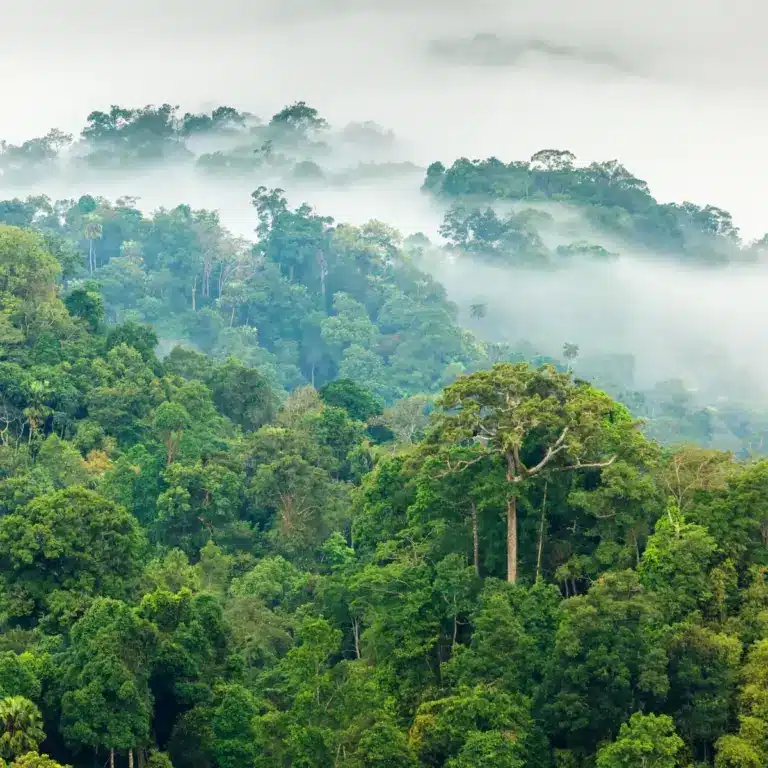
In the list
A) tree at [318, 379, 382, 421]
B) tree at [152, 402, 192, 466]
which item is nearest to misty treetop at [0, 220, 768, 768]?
tree at [152, 402, 192, 466]

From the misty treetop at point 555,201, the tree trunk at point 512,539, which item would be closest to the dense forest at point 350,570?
the tree trunk at point 512,539

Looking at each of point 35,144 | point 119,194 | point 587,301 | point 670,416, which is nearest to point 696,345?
point 587,301

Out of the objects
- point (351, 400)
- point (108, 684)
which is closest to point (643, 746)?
point (108, 684)

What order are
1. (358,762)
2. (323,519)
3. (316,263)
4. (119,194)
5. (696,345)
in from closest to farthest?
(358,762) → (323,519) → (316,263) → (696,345) → (119,194)

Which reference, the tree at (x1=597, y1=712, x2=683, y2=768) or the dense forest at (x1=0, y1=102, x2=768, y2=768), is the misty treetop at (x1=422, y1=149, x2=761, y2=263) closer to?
the dense forest at (x1=0, y1=102, x2=768, y2=768)

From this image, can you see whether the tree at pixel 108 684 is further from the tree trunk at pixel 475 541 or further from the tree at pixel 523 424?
the tree at pixel 523 424

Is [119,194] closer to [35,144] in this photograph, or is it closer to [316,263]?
[35,144]

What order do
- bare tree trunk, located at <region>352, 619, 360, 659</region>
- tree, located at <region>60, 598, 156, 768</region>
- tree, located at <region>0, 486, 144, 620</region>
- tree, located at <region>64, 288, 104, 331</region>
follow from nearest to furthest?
1. tree, located at <region>60, 598, 156, 768</region>
2. tree, located at <region>0, 486, 144, 620</region>
3. bare tree trunk, located at <region>352, 619, 360, 659</region>
4. tree, located at <region>64, 288, 104, 331</region>

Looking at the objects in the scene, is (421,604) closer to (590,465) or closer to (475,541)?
(475,541)
